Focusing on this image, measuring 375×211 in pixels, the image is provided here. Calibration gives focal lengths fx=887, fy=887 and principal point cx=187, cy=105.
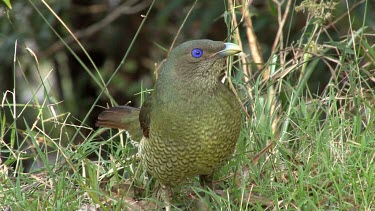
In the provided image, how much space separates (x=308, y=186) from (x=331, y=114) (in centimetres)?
76

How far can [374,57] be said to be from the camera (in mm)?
5203

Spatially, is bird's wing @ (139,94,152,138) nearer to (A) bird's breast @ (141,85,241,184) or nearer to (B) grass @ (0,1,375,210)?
(A) bird's breast @ (141,85,241,184)

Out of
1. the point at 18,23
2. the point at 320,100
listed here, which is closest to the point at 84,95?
the point at 18,23

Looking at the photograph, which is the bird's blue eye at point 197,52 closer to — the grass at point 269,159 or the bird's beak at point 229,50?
the bird's beak at point 229,50

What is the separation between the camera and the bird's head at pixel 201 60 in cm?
466

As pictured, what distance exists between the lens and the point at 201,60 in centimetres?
468

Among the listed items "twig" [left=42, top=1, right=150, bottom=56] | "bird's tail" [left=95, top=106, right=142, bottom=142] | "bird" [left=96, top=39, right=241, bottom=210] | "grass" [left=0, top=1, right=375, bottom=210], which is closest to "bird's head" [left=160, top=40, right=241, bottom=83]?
"bird" [left=96, top=39, right=241, bottom=210]

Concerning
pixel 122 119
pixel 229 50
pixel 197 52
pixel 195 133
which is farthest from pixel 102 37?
Result: pixel 195 133

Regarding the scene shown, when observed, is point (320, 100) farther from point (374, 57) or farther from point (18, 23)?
point (18, 23)

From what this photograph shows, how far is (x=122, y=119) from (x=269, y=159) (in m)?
0.98

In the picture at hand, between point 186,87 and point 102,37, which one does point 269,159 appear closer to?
point 186,87

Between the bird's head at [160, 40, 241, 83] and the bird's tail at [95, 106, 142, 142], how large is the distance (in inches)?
24.4

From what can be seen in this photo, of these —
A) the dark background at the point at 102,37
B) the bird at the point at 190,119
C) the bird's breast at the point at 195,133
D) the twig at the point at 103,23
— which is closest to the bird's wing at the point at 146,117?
the bird at the point at 190,119

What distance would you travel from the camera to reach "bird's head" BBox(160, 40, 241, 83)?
4.66m
